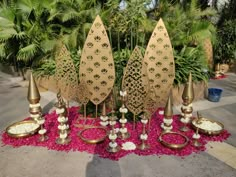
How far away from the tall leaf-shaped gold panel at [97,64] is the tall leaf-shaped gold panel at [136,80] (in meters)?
0.46

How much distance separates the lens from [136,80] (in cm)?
332

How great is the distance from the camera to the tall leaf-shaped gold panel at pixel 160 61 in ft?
12.7

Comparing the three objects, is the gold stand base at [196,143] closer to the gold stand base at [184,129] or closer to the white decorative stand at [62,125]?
the gold stand base at [184,129]

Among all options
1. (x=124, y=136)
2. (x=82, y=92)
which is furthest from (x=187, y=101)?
(x=82, y=92)

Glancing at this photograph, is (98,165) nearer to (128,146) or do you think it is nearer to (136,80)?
(128,146)

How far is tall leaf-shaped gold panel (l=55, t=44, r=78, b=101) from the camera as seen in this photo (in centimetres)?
369

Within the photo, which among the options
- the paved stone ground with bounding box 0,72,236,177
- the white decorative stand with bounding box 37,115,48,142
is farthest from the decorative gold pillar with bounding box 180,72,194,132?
the white decorative stand with bounding box 37,115,48,142

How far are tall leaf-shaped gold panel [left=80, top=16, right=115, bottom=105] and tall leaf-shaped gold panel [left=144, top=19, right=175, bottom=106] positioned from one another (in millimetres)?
739

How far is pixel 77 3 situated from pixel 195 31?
11.6 feet

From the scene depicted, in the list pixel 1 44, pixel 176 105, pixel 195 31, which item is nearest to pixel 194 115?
pixel 176 105

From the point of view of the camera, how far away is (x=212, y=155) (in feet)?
10.7

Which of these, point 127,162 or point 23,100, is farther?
point 23,100

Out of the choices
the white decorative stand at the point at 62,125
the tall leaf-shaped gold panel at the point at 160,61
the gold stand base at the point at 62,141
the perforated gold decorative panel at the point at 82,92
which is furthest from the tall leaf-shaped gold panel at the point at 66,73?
the tall leaf-shaped gold panel at the point at 160,61

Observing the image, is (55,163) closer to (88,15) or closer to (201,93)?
(201,93)
